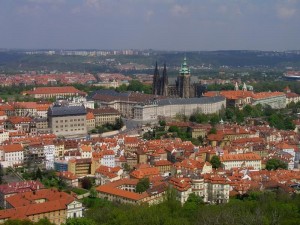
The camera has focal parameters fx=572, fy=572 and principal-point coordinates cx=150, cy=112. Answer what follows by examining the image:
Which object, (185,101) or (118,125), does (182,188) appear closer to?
(118,125)

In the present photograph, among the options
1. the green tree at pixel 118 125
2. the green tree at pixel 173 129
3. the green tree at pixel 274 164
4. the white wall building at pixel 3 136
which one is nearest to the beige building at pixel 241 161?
the green tree at pixel 274 164

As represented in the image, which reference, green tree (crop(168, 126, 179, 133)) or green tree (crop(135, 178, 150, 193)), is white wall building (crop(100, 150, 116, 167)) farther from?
green tree (crop(168, 126, 179, 133))

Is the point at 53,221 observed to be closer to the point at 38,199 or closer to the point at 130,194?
the point at 38,199

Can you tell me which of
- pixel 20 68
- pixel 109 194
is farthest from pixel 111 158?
pixel 20 68

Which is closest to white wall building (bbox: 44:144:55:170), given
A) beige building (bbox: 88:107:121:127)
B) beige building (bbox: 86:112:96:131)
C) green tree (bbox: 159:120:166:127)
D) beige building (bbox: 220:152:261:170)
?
beige building (bbox: 220:152:261:170)

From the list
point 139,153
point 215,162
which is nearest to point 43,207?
point 139,153

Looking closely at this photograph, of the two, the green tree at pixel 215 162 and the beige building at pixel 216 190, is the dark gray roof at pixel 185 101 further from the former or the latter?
the beige building at pixel 216 190

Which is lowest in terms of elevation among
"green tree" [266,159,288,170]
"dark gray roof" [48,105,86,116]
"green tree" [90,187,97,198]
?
"green tree" [266,159,288,170]
